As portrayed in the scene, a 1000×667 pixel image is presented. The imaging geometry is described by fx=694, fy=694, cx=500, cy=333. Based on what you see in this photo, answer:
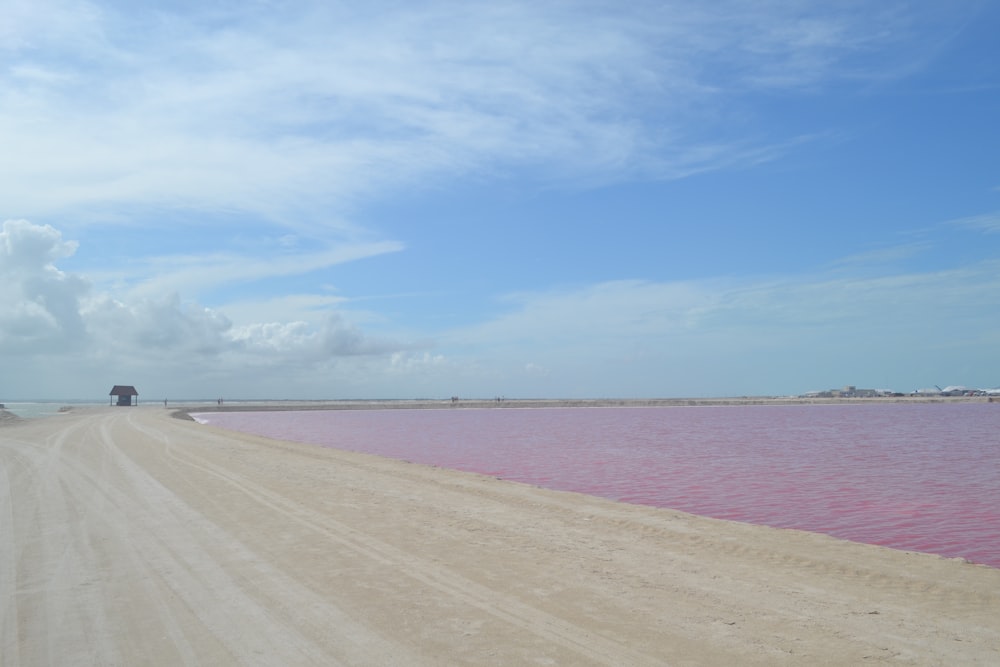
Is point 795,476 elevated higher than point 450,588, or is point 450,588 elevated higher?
point 450,588

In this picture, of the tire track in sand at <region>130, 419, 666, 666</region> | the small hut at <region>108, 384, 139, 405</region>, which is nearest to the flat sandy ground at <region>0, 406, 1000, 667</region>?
the tire track in sand at <region>130, 419, 666, 666</region>

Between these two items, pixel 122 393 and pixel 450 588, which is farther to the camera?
pixel 122 393

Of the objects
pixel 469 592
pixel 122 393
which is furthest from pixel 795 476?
pixel 122 393

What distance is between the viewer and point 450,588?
25.4ft

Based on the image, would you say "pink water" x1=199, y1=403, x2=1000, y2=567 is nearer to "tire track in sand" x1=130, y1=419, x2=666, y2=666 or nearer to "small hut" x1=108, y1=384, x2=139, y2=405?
A: "tire track in sand" x1=130, y1=419, x2=666, y2=666

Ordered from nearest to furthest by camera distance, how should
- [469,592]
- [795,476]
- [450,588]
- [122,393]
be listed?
[469,592] < [450,588] < [795,476] < [122,393]

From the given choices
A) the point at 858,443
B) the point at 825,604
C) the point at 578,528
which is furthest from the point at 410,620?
the point at 858,443

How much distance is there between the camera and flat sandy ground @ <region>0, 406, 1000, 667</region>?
232 inches

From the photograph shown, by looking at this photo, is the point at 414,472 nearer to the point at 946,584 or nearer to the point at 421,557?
the point at 421,557

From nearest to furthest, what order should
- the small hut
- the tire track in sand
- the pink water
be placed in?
1. the tire track in sand
2. the pink water
3. the small hut

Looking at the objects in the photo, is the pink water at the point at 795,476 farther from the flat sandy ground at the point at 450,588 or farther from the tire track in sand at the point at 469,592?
the tire track in sand at the point at 469,592

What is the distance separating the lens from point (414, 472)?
19.9 metres

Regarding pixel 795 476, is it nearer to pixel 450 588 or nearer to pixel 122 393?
pixel 450 588

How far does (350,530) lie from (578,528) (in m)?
3.73
